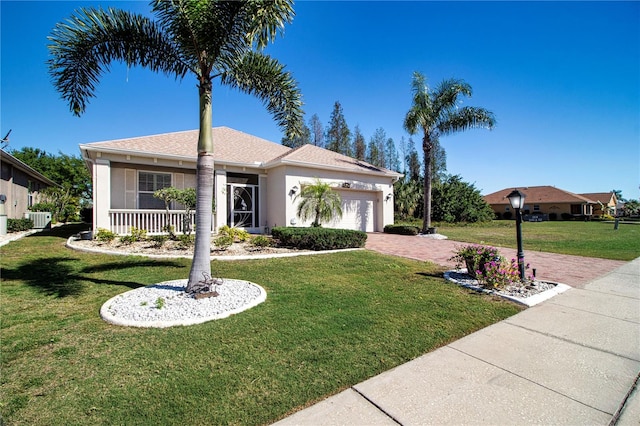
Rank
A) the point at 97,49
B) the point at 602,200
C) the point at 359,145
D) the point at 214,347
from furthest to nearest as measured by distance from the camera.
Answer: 1. the point at 602,200
2. the point at 359,145
3. the point at 97,49
4. the point at 214,347

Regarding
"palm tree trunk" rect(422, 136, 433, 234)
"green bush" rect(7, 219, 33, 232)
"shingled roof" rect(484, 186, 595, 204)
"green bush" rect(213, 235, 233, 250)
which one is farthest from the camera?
"shingled roof" rect(484, 186, 595, 204)

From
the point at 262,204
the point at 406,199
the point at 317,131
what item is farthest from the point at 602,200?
the point at 262,204

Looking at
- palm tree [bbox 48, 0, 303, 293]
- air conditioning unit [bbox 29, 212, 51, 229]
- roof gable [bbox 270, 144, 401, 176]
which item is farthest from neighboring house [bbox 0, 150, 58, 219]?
roof gable [bbox 270, 144, 401, 176]

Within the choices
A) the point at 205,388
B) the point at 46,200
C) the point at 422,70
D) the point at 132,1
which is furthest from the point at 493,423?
the point at 46,200

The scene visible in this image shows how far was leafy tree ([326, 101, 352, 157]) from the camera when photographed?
139 feet

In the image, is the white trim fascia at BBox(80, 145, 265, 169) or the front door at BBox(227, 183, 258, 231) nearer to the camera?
the white trim fascia at BBox(80, 145, 265, 169)

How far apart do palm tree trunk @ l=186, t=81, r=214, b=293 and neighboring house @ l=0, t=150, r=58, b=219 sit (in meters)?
15.3

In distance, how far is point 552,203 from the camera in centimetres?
4766

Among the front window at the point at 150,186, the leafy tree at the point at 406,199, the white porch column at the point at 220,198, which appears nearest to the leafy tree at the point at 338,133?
the leafy tree at the point at 406,199

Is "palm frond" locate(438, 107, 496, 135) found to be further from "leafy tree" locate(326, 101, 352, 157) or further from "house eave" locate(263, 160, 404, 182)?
"leafy tree" locate(326, 101, 352, 157)

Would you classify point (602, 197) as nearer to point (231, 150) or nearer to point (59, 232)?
point (231, 150)

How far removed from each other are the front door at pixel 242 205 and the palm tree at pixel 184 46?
814 cm

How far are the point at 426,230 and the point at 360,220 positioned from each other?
3.62m

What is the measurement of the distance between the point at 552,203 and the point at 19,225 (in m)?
63.0
